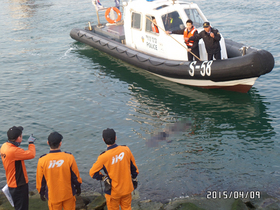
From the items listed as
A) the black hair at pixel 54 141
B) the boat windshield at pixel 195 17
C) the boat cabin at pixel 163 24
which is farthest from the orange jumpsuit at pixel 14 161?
the boat windshield at pixel 195 17

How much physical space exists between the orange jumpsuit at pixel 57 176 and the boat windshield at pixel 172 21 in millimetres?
7045

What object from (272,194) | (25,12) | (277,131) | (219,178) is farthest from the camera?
(25,12)

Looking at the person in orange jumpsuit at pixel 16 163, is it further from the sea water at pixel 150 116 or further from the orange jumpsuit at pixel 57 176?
the sea water at pixel 150 116

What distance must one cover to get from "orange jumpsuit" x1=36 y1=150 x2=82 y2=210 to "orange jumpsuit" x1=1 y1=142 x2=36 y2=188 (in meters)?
0.47

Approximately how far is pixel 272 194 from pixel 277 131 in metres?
2.41

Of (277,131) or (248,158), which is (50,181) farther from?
(277,131)

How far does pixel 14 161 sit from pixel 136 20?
25.6 ft

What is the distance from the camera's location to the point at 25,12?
22266 mm

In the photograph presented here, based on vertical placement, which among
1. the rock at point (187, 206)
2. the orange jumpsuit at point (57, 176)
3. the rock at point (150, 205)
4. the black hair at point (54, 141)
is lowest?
the rock at point (150, 205)

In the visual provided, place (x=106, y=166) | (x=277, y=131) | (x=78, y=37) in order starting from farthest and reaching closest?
(x=78, y=37) → (x=277, y=131) → (x=106, y=166)

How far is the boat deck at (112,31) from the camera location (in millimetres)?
12558

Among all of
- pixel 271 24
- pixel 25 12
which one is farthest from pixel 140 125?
pixel 25 12

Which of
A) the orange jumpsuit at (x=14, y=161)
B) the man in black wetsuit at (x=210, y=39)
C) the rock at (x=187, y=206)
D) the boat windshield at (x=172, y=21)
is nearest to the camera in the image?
the orange jumpsuit at (x=14, y=161)
